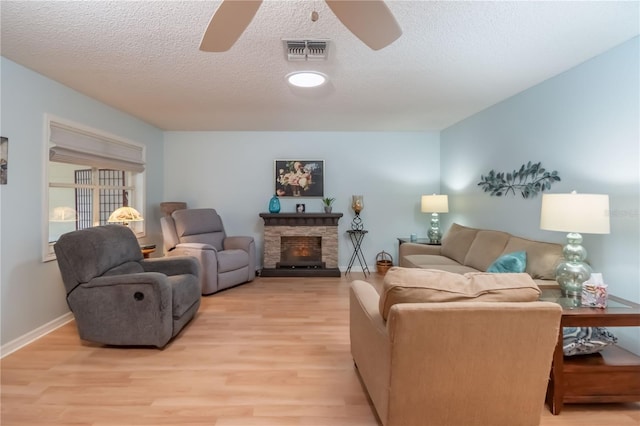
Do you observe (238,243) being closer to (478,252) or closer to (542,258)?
(478,252)

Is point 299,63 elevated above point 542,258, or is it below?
above

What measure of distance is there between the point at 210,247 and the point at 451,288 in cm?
318

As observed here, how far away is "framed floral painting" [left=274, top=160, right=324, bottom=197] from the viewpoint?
194 inches

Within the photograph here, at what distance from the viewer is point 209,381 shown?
1.95 meters

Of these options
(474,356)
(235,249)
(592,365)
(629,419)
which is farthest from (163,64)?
(629,419)

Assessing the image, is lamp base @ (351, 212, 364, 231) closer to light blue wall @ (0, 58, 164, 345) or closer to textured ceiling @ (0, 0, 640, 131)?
textured ceiling @ (0, 0, 640, 131)

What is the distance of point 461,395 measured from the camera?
53.4 inches

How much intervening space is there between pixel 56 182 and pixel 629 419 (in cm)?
476

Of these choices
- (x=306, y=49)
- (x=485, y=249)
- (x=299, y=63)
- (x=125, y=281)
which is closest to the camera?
(x=306, y=49)

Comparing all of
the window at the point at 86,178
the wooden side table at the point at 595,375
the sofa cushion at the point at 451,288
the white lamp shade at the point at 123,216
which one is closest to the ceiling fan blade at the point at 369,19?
the sofa cushion at the point at 451,288

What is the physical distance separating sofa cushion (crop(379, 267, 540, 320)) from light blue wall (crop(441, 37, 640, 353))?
1.40 metres

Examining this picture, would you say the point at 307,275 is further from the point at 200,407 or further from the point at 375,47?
the point at 375,47

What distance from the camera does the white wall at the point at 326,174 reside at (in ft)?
16.2

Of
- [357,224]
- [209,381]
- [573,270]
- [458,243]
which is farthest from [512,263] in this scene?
[357,224]
